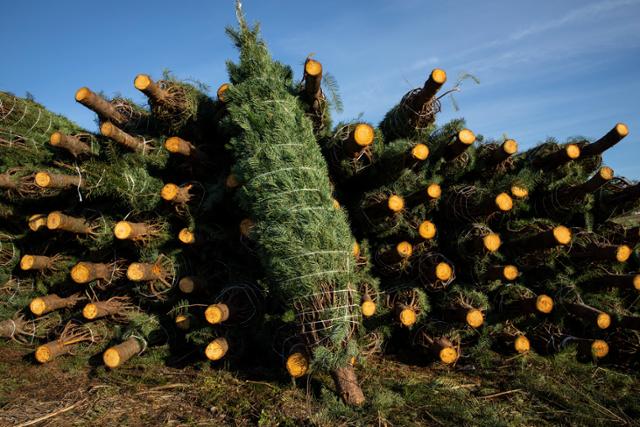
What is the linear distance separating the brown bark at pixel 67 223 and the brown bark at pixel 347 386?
10.7 feet

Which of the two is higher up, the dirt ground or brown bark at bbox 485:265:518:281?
brown bark at bbox 485:265:518:281

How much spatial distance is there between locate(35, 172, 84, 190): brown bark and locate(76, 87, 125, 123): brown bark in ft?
2.85

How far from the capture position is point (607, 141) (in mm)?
5277

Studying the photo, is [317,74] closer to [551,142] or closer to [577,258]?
[551,142]

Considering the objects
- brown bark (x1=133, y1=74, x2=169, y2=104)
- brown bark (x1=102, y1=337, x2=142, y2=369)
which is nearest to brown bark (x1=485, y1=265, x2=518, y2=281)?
brown bark (x1=102, y1=337, x2=142, y2=369)

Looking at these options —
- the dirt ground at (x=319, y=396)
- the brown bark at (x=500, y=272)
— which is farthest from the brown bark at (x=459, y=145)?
the dirt ground at (x=319, y=396)

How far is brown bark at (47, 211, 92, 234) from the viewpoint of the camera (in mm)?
4602

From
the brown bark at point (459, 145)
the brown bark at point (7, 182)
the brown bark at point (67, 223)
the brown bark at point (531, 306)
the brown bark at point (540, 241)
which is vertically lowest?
the brown bark at point (531, 306)

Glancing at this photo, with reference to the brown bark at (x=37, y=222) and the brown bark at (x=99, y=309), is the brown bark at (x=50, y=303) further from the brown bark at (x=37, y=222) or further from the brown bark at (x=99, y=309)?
the brown bark at (x=37, y=222)

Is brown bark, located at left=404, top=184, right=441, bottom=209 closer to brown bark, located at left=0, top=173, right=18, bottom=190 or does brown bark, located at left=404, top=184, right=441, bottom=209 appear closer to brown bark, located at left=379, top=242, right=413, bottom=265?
brown bark, located at left=379, top=242, right=413, bottom=265

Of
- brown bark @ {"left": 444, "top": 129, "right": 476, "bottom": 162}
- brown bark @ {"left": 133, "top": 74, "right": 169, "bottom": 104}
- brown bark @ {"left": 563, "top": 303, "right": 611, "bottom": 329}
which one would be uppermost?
brown bark @ {"left": 133, "top": 74, "right": 169, "bottom": 104}

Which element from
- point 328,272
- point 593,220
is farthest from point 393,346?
point 593,220

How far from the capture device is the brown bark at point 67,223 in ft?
15.1

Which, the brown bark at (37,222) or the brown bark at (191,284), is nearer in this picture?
the brown bark at (191,284)
